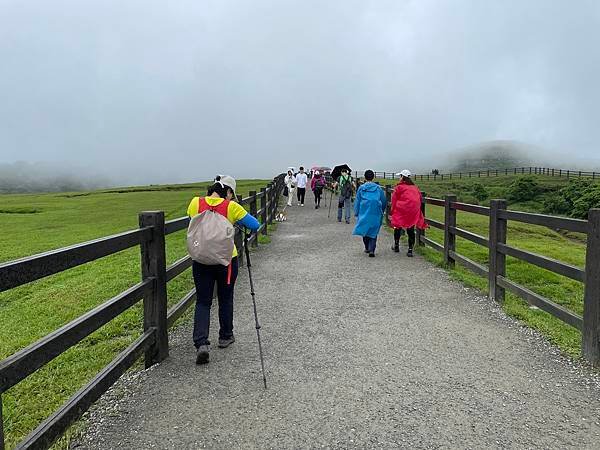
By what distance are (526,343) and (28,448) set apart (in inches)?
196

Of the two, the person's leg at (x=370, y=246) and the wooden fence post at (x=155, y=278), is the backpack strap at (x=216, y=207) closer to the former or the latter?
the wooden fence post at (x=155, y=278)

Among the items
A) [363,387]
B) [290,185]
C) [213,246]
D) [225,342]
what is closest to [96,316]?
[213,246]

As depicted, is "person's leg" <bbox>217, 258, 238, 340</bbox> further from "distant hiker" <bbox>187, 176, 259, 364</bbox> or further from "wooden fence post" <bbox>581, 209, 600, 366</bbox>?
"wooden fence post" <bbox>581, 209, 600, 366</bbox>

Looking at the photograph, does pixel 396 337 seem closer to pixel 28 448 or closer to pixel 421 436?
pixel 421 436

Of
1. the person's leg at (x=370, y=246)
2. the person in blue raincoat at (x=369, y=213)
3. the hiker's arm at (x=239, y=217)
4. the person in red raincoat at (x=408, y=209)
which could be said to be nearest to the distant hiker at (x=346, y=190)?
the person in blue raincoat at (x=369, y=213)

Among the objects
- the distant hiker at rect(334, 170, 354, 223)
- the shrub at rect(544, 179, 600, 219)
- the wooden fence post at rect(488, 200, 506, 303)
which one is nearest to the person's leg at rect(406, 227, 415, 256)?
the wooden fence post at rect(488, 200, 506, 303)

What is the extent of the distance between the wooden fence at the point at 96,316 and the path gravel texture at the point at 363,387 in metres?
0.29

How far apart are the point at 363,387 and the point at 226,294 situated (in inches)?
72.8

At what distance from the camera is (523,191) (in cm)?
6700

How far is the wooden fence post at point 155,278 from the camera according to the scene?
5.16 m

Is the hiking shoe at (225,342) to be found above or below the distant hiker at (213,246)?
below

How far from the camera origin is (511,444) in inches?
146

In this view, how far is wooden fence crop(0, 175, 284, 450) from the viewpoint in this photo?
308cm

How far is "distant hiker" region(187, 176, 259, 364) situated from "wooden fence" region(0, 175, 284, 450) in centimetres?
39
